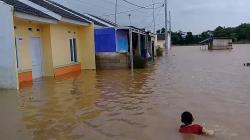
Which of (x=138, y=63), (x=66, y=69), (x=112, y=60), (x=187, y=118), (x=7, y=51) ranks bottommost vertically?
(x=187, y=118)

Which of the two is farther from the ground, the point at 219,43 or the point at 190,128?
the point at 219,43

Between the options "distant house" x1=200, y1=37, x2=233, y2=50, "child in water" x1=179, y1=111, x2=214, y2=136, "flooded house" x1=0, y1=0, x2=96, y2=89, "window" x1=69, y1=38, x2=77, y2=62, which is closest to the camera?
"child in water" x1=179, y1=111, x2=214, y2=136

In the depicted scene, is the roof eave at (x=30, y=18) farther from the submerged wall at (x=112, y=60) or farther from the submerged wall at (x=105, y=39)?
the submerged wall at (x=112, y=60)

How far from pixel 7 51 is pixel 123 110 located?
6.59 m

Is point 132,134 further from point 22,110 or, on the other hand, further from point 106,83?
point 106,83

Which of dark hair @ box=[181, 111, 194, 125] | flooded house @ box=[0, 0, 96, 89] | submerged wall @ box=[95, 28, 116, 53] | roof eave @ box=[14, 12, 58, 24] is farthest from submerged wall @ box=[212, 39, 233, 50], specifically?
dark hair @ box=[181, 111, 194, 125]

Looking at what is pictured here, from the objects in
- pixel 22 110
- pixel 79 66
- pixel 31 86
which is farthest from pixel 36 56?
pixel 22 110

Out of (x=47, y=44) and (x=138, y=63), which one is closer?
(x=47, y=44)

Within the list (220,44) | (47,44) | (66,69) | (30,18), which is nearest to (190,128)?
(30,18)

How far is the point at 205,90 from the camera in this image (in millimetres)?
14789

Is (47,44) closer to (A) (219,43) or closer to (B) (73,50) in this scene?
(B) (73,50)

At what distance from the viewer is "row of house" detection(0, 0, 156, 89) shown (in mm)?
15617

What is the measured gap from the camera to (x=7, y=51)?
15.6m

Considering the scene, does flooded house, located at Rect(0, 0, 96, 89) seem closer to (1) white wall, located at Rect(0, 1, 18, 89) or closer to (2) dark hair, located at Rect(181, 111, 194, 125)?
(1) white wall, located at Rect(0, 1, 18, 89)
